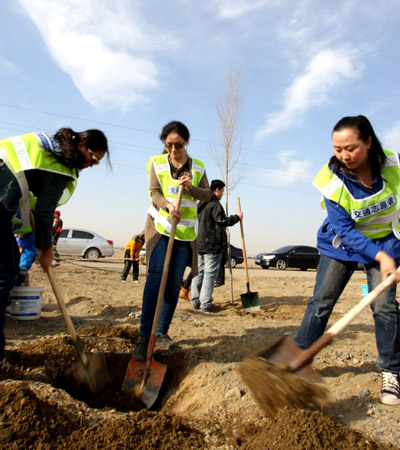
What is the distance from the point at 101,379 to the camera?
3.02 meters

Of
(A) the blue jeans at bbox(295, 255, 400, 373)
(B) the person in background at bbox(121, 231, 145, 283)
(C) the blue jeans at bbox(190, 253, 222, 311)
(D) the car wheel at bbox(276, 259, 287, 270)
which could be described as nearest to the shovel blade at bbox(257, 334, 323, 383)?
(A) the blue jeans at bbox(295, 255, 400, 373)

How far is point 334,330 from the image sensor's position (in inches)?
88.7

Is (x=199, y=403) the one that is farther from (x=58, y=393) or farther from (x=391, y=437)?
(x=391, y=437)

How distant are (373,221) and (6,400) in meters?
2.43

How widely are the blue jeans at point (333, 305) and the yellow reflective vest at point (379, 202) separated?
0.90 ft

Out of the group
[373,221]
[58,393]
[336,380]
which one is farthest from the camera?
[336,380]

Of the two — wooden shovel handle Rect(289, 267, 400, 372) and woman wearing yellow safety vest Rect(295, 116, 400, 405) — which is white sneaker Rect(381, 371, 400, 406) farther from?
wooden shovel handle Rect(289, 267, 400, 372)

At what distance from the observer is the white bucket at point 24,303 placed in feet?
15.2

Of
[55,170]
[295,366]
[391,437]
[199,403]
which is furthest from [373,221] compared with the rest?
[55,170]

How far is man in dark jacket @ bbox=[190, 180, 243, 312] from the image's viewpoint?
20.0 ft

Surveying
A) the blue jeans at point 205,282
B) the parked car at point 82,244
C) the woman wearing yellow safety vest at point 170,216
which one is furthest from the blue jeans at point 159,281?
the parked car at point 82,244

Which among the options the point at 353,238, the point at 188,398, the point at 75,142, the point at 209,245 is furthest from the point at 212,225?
the point at 353,238

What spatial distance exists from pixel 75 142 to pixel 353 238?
6.53 ft

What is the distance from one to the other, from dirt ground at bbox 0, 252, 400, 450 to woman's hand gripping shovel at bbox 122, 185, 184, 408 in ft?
0.27
